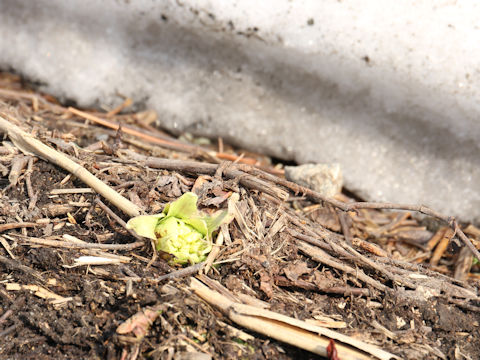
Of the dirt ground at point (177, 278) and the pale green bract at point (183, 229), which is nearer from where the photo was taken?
the dirt ground at point (177, 278)

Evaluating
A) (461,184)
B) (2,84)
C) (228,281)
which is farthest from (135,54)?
(461,184)

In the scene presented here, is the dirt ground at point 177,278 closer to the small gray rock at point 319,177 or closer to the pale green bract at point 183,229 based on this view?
the pale green bract at point 183,229

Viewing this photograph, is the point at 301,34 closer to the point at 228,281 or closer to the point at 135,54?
the point at 135,54

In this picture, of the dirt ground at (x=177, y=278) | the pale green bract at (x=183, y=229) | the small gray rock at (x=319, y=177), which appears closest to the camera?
the dirt ground at (x=177, y=278)

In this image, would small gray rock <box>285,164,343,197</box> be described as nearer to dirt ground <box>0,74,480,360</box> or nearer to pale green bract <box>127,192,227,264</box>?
dirt ground <box>0,74,480,360</box>

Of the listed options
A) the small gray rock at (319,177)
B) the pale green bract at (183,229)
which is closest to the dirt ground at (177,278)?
the pale green bract at (183,229)

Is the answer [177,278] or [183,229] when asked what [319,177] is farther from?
[177,278]

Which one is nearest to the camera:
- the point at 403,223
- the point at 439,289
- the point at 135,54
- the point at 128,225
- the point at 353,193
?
the point at 128,225

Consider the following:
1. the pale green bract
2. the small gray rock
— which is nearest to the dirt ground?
the pale green bract
